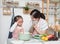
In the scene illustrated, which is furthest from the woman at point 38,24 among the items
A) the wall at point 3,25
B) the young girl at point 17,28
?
the wall at point 3,25

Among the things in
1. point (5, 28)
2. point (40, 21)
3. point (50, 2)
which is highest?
point (50, 2)

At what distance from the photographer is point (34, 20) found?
235cm

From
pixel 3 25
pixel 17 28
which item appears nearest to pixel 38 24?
pixel 17 28

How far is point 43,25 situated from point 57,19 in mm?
614

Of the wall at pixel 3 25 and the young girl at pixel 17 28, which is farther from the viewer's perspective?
the wall at pixel 3 25

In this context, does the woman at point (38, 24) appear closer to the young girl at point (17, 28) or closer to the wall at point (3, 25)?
the young girl at point (17, 28)

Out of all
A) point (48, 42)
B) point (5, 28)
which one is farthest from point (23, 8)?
point (48, 42)

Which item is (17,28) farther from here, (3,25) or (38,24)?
(3,25)

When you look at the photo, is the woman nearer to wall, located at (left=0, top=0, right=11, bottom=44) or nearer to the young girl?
the young girl

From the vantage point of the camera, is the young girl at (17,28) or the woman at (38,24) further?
the woman at (38,24)

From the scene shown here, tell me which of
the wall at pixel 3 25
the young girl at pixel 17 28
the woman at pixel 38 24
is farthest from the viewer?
the wall at pixel 3 25

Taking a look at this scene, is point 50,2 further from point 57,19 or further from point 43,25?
point 43,25

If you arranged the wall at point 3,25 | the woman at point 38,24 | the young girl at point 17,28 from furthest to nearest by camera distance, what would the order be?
1. the wall at point 3,25
2. the woman at point 38,24
3. the young girl at point 17,28

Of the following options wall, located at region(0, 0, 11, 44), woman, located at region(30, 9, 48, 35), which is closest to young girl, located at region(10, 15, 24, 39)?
woman, located at region(30, 9, 48, 35)
